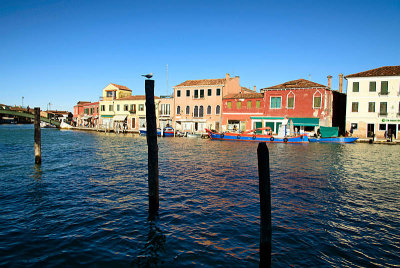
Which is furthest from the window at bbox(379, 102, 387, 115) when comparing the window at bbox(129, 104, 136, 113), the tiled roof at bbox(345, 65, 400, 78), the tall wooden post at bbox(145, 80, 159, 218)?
the window at bbox(129, 104, 136, 113)

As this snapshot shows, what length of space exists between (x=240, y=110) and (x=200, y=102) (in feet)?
24.2

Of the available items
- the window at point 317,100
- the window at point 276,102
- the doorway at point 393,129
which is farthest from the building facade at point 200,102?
the doorway at point 393,129

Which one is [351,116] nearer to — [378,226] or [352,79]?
[352,79]

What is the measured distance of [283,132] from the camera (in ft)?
112

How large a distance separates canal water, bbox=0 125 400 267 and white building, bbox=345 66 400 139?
80.9 feet

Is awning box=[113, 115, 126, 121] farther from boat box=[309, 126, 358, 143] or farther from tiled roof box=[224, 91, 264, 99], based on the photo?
boat box=[309, 126, 358, 143]

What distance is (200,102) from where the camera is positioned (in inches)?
1829

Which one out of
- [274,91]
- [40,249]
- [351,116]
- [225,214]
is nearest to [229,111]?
[274,91]

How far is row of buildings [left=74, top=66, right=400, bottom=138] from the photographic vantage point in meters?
34.1

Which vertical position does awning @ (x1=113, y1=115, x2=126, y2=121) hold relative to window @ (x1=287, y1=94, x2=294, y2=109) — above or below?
below

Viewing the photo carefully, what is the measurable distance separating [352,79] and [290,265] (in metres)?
36.4

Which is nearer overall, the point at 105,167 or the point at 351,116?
the point at 105,167

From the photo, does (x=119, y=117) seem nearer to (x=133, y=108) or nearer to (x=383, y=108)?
(x=133, y=108)

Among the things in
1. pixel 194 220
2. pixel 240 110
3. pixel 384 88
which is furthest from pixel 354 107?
pixel 194 220
